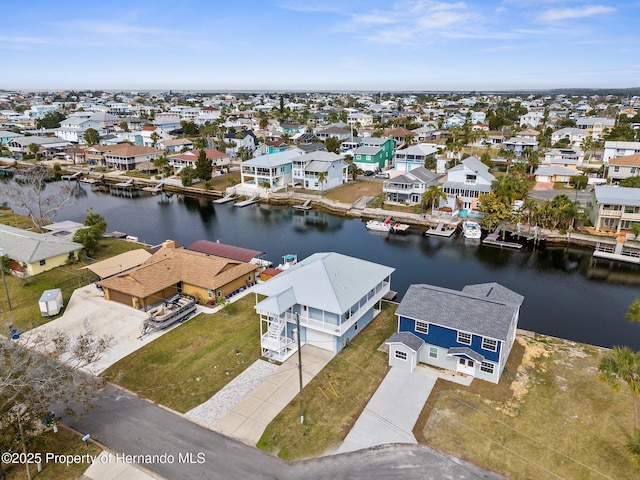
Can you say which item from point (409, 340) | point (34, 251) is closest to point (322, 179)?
point (34, 251)

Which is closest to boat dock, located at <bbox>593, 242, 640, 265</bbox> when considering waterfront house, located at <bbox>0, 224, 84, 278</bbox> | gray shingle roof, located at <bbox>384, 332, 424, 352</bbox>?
gray shingle roof, located at <bbox>384, 332, 424, 352</bbox>

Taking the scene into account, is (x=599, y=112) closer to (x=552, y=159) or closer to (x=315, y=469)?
(x=552, y=159)

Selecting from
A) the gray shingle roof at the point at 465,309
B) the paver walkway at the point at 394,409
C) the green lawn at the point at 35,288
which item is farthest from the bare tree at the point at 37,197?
the paver walkway at the point at 394,409

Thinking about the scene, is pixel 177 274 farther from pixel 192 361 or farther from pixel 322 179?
pixel 322 179

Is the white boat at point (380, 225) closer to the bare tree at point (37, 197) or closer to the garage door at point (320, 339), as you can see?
the garage door at point (320, 339)

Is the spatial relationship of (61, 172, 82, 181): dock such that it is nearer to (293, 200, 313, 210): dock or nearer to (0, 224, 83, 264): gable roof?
(293, 200, 313, 210): dock

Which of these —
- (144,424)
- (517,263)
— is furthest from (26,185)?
(517,263)
